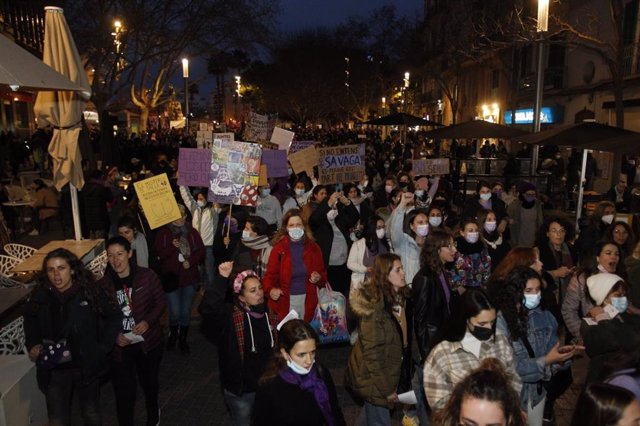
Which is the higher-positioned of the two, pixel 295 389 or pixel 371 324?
pixel 371 324

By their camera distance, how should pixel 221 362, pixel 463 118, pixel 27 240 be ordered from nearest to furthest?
pixel 221 362, pixel 27 240, pixel 463 118

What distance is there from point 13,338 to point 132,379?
3.91ft

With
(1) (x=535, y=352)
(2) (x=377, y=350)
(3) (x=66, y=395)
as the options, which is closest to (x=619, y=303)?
(1) (x=535, y=352)

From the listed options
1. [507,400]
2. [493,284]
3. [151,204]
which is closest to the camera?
[507,400]

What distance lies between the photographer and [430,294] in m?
4.80

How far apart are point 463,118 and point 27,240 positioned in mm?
42485

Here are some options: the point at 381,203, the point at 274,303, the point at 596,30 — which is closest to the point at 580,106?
the point at 596,30

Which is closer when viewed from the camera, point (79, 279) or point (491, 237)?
point (79, 279)

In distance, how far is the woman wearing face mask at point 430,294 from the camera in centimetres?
472

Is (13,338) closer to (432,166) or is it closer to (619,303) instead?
(619,303)

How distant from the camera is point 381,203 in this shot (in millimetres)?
11414

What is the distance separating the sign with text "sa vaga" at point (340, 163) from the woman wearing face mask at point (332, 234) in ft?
6.70

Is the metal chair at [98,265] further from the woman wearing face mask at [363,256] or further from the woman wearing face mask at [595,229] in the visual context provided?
the woman wearing face mask at [595,229]

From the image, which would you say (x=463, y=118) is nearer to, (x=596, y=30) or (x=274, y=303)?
(x=596, y=30)
